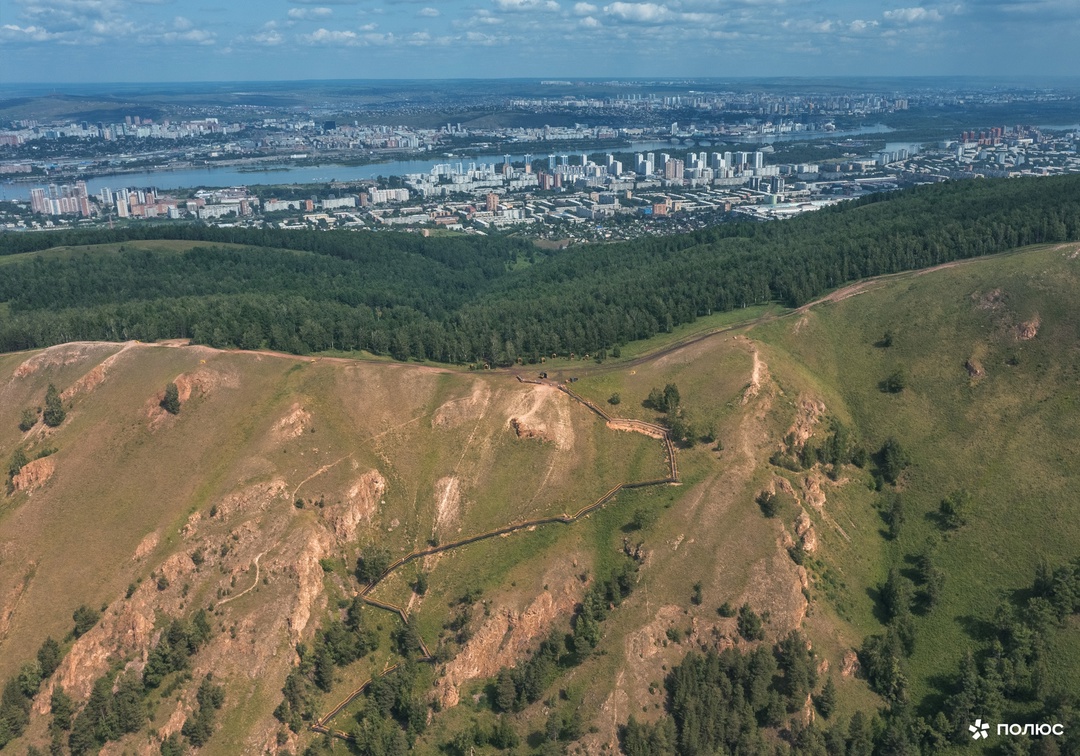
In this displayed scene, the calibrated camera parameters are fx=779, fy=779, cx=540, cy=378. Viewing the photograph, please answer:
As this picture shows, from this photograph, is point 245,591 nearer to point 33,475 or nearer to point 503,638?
point 503,638

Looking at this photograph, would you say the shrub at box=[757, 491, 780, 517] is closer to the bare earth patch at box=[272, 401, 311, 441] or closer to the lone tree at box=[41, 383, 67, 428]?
the bare earth patch at box=[272, 401, 311, 441]

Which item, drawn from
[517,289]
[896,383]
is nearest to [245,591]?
[896,383]

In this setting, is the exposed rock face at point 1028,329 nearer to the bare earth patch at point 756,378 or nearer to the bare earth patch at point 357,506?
the bare earth patch at point 756,378

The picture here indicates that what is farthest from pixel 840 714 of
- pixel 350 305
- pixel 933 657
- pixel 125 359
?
pixel 350 305

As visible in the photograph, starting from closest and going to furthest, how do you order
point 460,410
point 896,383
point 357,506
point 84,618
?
point 84,618
point 357,506
point 460,410
point 896,383

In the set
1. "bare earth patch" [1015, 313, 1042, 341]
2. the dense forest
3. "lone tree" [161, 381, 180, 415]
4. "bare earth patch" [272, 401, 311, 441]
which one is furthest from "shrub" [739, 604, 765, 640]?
"lone tree" [161, 381, 180, 415]

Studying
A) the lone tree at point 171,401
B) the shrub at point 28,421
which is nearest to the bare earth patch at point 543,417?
the lone tree at point 171,401
